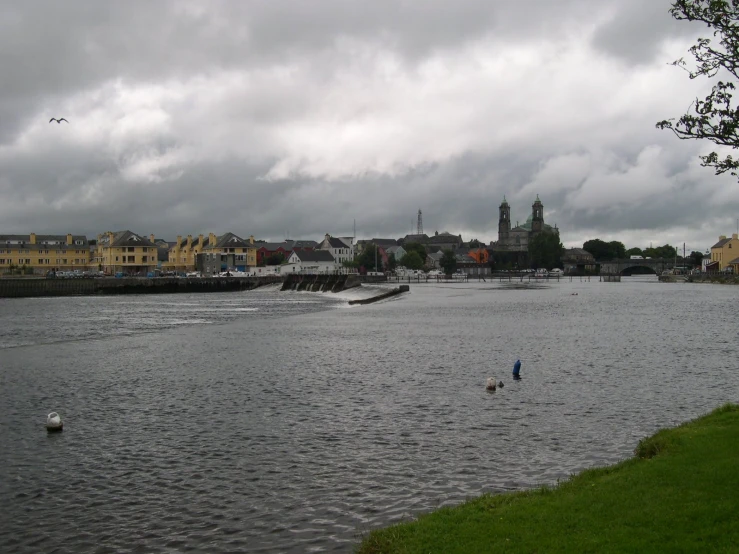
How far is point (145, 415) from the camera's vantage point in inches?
924

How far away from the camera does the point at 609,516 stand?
35.5 feet

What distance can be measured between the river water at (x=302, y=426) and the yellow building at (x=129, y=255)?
141 meters

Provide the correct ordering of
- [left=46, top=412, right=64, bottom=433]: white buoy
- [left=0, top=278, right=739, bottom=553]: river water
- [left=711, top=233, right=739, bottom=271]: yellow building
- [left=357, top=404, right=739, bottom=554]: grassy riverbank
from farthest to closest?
[left=711, top=233, right=739, bottom=271]: yellow building
[left=46, top=412, right=64, bottom=433]: white buoy
[left=0, top=278, right=739, bottom=553]: river water
[left=357, top=404, right=739, bottom=554]: grassy riverbank

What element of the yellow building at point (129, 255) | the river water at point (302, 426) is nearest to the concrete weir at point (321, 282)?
the yellow building at point (129, 255)

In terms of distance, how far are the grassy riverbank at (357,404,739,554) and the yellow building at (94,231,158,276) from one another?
17764cm

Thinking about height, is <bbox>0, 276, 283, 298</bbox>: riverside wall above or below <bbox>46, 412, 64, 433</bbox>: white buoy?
above

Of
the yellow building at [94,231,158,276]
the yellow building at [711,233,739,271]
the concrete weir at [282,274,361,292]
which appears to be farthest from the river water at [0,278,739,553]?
the yellow building at [711,233,739,271]

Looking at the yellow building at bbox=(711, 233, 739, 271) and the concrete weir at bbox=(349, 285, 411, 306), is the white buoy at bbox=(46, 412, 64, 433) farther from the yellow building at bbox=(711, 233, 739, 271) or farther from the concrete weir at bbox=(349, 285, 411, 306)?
the yellow building at bbox=(711, 233, 739, 271)

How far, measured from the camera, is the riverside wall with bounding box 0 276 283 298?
12669 centimetres

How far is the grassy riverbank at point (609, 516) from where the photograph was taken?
9633 mm

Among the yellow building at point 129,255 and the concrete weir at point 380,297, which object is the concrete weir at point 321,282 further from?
the yellow building at point 129,255

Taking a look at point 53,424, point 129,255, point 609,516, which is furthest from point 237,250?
point 609,516

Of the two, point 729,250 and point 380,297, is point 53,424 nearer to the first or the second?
point 380,297

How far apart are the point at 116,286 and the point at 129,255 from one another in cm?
4980
